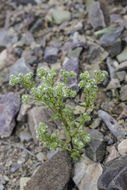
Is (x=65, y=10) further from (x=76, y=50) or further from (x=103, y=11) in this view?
(x=76, y=50)

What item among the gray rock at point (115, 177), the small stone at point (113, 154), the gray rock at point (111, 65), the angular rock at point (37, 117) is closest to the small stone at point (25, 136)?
the angular rock at point (37, 117)

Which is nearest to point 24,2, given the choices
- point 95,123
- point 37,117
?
point 37,117

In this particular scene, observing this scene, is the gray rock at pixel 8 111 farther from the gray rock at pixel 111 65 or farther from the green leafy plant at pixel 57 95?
the gray rock at pixel 111 65

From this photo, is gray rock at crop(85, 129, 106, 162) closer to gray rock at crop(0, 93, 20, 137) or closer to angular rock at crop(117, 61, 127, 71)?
angular rock at crop(117, 61, 127, 71)

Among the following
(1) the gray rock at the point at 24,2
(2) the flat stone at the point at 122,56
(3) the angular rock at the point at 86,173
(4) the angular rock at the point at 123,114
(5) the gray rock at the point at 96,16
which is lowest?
(3) the angular rock at the point at 86,173

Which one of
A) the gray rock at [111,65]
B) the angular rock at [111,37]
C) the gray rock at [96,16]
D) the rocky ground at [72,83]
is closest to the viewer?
the rocky ground at [72,83]

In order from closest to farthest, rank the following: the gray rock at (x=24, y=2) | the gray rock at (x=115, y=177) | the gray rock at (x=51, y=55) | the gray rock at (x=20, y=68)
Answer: the gray rock at (x=115, y=177) → the gray rock at (x=20, y=68) → the gray rock at (x=51, y=55) → the gray rock at (x=24, y=2)
